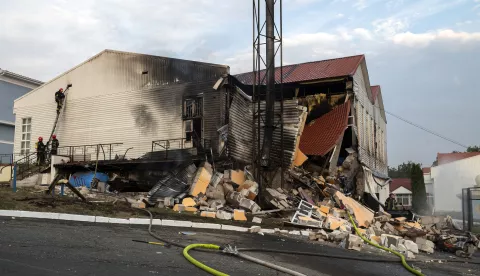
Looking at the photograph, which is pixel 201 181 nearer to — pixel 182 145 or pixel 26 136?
pixel 182 145

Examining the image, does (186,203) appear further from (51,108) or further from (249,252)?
(51,108)

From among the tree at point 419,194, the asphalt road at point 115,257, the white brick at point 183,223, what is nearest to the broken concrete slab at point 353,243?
the asphalt road at point 115,257

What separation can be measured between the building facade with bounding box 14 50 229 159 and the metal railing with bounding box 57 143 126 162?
19 cm

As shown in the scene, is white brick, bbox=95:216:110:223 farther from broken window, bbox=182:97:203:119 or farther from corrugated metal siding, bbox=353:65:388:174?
corrugated metal siding, bbox=353:65:388:174

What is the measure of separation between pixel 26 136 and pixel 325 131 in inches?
711

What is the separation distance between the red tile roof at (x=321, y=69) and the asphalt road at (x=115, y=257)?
17.4m

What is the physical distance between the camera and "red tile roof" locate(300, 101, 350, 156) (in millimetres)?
23281

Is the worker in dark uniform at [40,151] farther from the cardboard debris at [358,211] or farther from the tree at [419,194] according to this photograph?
the tree at [419,194]

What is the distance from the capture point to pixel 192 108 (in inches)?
818

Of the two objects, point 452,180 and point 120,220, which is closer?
point 120,220

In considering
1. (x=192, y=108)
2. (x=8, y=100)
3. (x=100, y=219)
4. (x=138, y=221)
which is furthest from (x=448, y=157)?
(x=100, y=219)

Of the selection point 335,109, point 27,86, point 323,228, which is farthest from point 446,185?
point 27,86

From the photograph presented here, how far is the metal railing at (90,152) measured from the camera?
2256cm

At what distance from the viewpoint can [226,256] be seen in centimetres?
722
